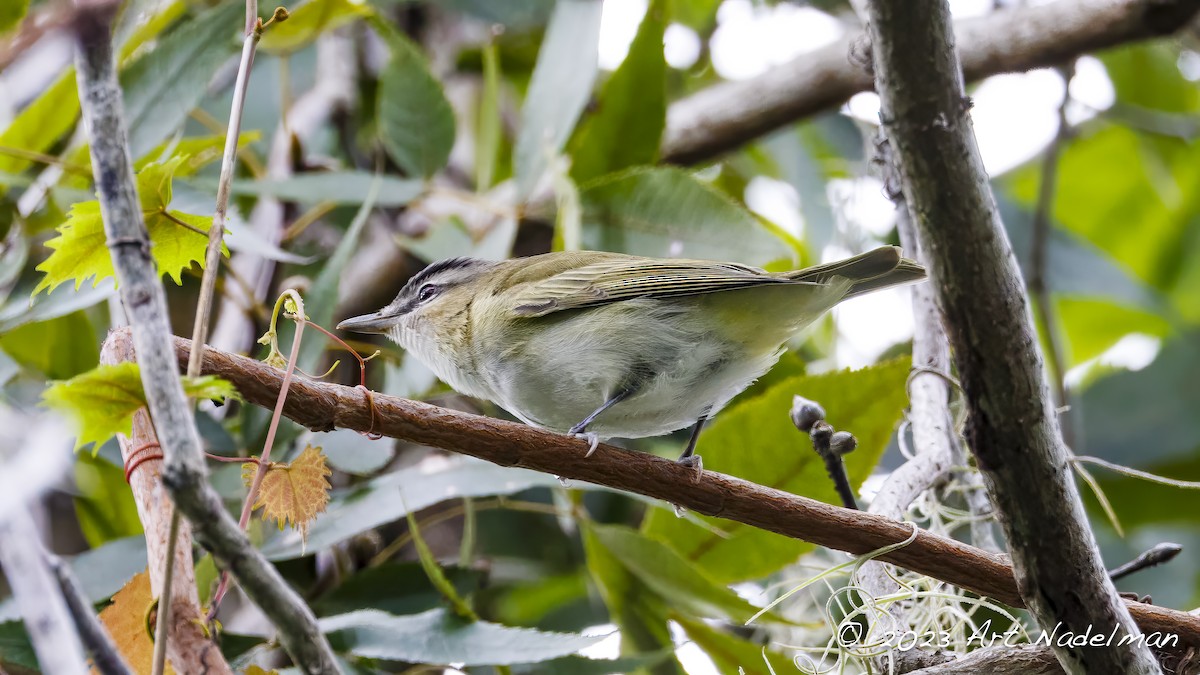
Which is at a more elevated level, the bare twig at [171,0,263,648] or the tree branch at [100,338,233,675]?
the bare twig at [171,0,263,648]

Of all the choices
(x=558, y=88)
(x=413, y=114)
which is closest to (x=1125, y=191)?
(x=558, y=88)

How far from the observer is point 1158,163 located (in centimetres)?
528

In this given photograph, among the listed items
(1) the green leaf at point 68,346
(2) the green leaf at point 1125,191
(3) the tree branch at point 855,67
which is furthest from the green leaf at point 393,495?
(2) the green leaf at point 1125,191

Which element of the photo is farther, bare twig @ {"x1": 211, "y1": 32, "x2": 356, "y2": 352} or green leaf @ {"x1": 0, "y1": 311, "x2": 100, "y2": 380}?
bare twig @ {"x1": 211, "y1": 32, "x2": 356, "y2": 352}

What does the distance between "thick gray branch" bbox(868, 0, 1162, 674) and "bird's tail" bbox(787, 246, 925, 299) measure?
2.85ft

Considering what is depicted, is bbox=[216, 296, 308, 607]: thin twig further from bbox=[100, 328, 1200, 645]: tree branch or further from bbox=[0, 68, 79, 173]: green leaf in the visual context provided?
bbox=[0, 68, 79, 173]: green leaf

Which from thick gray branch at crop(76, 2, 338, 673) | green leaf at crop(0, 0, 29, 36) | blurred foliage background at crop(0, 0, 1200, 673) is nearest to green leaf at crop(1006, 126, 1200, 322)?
blurred foliage background at crop(0, 0, 1200, 673)

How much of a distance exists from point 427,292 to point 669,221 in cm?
83

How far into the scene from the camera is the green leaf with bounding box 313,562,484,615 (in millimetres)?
2918

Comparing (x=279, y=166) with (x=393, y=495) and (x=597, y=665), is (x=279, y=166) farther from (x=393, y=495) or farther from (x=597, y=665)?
(x=597, y=665)

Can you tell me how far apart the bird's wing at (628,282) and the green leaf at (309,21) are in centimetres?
119

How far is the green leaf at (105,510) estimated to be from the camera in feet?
9.69

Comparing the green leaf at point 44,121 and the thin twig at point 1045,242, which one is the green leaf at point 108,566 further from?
the thin twig at point 1045,242

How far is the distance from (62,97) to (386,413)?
6.50 ft
